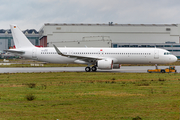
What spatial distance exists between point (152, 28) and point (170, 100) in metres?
97.0

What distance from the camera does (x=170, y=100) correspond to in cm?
1402

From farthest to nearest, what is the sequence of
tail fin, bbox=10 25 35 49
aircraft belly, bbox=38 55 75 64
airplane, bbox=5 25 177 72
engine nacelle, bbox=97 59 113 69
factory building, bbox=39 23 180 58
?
factory building, bbox=39 23 180 58 < tail fin, bbox=10 25 35 49 < aircraft belly, bbox=38 55 75 64 < airplane, bbox=5 25 177 72 < engine nacelle, bbox=97 59 113 69

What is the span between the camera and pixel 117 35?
107 meters

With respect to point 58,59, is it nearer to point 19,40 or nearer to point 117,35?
point 19,40

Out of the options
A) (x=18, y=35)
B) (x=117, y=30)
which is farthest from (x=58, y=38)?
(x=18, y=35)

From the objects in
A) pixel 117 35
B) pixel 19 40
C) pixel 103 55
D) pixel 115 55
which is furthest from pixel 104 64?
pixel 117 35

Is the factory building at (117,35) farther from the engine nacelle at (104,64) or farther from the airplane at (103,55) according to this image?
Result: the engine nacelle at (104,64)

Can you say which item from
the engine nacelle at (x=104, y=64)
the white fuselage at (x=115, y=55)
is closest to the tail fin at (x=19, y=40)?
the white fuselage at (x=115, y=55)

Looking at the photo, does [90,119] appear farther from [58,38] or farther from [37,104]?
[58,38]

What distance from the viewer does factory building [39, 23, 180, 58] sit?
101750 millimetres

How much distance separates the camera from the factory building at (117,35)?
102m

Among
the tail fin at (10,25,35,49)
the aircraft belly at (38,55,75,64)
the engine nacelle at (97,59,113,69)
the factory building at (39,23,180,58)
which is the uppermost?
the factory building at (39,23,180,58)

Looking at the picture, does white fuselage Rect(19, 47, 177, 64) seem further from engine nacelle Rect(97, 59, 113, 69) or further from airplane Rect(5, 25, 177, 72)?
engine nacelle Rect(97, 59, 113, 69)

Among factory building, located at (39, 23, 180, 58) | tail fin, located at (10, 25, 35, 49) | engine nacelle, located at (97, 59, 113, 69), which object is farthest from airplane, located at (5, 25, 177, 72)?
factory building, located at (39, 23, 180, 58)
